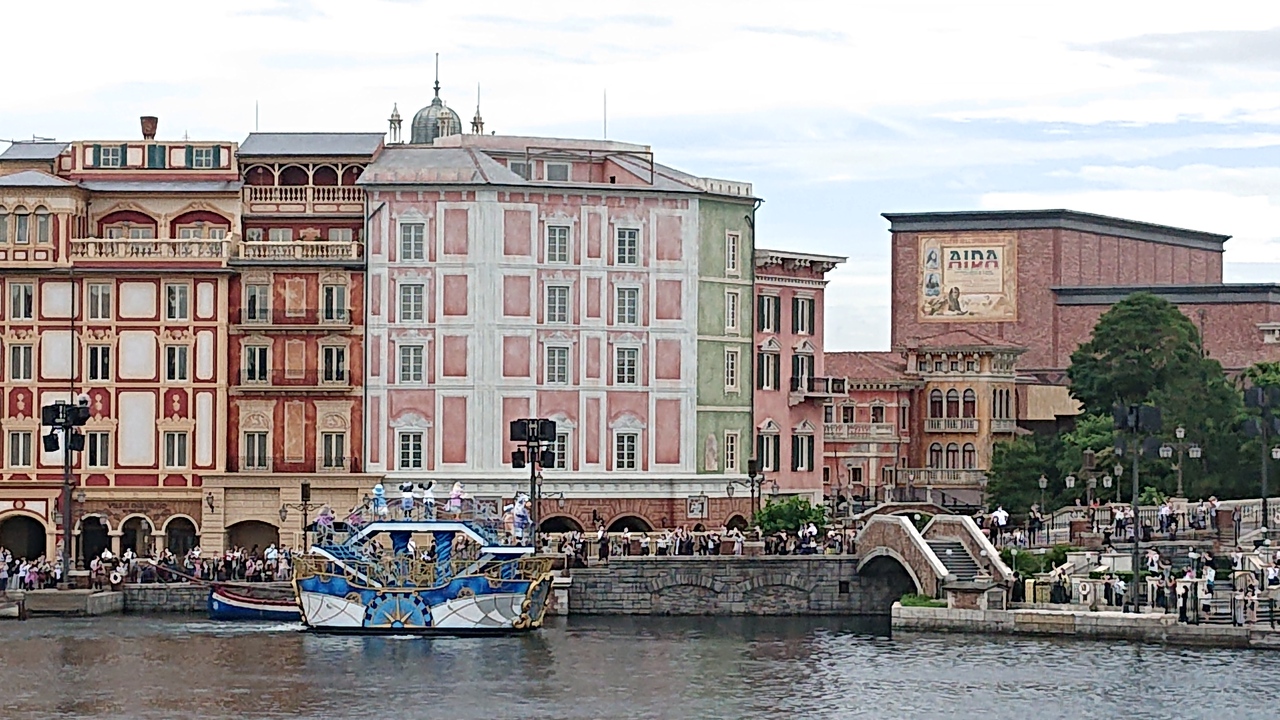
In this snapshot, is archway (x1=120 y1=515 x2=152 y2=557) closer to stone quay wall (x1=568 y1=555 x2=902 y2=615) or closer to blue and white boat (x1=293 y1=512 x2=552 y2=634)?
blue and white boat (x1=293 y1=512 x2=552 y2=634)

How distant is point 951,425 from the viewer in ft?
472

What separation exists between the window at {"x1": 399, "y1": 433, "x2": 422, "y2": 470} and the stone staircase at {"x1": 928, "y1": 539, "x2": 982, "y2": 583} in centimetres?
2178

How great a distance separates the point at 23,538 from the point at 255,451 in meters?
9.27

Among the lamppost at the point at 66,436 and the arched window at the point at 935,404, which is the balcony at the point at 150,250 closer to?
the lamppost at the point at 66,436

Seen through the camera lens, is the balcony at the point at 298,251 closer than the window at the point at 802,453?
Yes

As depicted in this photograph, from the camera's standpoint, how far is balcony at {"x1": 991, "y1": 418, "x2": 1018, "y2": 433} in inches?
5640

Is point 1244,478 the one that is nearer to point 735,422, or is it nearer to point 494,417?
point 735,422

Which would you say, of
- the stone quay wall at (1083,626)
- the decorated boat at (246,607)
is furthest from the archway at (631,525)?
the stone quay wall at (1083,626)

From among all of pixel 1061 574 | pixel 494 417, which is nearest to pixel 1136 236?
pixel 494 417

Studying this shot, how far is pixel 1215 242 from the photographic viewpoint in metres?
169

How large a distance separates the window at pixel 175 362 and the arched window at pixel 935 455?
45.2 m

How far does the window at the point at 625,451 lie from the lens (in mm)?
111250

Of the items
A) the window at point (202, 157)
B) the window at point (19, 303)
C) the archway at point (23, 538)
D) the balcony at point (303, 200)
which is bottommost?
the archway at point (23, 538)

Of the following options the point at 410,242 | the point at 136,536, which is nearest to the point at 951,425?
the point at 410,242
